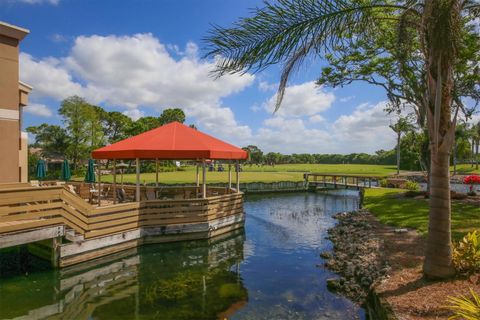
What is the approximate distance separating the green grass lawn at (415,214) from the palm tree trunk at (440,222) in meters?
4.77

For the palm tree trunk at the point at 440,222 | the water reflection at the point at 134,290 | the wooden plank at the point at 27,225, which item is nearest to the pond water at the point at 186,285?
the water reflection at the point at 134,290

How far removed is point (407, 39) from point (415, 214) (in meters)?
10.7

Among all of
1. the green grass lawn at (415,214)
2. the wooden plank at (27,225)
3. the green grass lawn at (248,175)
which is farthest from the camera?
the green grass lawn at (248,175)

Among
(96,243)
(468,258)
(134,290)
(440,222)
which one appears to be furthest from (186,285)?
(468,258)

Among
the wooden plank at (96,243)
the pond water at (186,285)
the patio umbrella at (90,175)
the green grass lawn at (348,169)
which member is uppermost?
the patio umbrella at (90,175)

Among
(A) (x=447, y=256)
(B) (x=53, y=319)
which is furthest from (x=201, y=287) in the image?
(A) (x=447, y=256)

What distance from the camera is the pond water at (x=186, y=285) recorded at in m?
6.90

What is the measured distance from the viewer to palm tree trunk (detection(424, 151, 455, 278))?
606 centimetres

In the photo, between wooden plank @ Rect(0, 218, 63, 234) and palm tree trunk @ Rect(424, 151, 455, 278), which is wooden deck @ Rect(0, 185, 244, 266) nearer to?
wooden plank @ Rect(0, 218, 63, 234)

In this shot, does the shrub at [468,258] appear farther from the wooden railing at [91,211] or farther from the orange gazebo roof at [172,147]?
the orange gazebo roof at [172,147]

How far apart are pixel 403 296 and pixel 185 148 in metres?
9.37

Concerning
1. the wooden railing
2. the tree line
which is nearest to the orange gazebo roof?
the wooden railing

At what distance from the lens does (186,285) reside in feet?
27.5

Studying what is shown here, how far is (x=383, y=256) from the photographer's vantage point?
9195 millimetres
